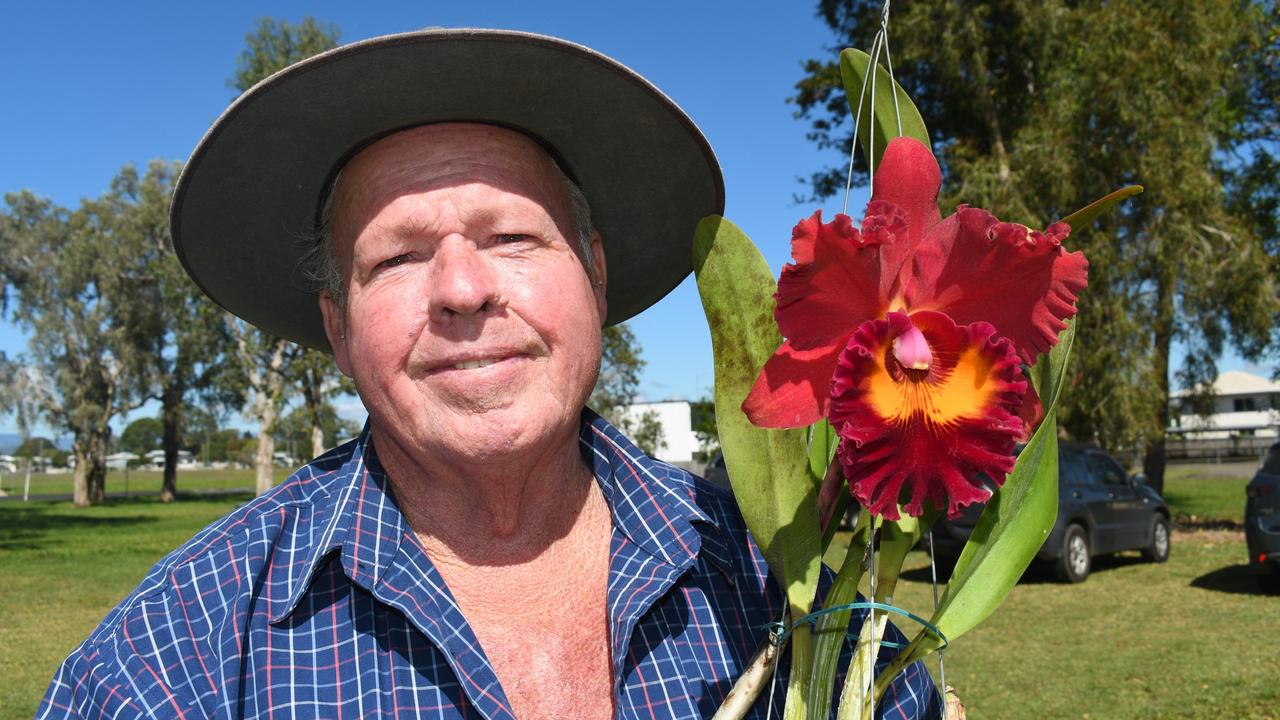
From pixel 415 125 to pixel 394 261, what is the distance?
256 mm

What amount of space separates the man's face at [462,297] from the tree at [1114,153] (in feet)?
38.5

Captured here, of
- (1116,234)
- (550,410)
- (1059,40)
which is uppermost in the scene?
(1059,40)

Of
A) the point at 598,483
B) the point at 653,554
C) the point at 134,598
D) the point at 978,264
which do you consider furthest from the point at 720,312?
the point at 134,598

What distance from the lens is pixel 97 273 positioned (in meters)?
30.5

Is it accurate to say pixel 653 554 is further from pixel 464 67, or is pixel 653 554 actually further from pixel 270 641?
pixel 464 67

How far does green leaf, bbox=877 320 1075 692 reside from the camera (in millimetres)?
1081

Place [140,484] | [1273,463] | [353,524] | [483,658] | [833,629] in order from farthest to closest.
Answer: [140,484]
[1273,463]
[353,524]
[483,658]
[833,629]

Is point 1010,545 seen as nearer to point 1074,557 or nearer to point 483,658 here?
point 483,658

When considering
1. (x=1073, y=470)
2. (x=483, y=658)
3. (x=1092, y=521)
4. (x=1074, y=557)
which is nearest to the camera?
(x=483, y=658)

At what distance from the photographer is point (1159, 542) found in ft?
39.0

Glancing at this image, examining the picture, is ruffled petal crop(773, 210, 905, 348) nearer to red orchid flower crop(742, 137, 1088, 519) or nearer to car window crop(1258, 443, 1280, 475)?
red orchid flower crop(742, 137, 1088, 519)

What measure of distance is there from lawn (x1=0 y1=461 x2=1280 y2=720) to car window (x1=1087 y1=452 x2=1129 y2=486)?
1092 mm

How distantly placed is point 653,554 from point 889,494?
2.55ft

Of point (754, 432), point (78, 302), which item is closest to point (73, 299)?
point (78, 302)
